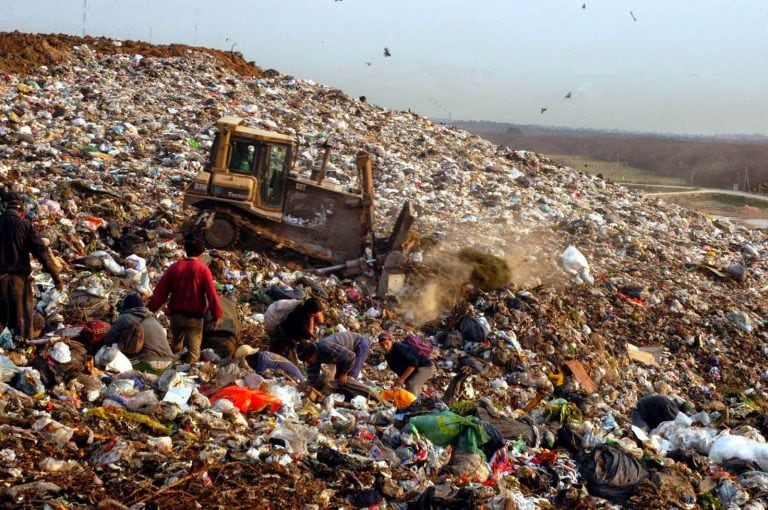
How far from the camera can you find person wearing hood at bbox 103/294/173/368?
573cm

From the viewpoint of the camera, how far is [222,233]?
9.65 metres

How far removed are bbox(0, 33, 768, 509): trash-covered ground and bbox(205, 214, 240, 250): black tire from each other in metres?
0.17

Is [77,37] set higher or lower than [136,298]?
higher

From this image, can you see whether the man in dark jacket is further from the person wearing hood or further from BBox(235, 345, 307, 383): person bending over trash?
BBox(235, 345, 307, 383): person bending over trash

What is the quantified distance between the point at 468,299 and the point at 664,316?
2.88 m

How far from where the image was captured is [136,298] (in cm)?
662

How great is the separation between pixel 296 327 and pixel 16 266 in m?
2.04

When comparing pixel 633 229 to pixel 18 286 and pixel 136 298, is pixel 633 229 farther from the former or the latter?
pixel 18 286

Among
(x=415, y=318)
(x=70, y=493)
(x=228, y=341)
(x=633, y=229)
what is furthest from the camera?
(x=633, y=229)

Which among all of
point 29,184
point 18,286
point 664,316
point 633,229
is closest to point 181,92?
point 29,184

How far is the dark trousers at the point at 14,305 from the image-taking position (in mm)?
5781

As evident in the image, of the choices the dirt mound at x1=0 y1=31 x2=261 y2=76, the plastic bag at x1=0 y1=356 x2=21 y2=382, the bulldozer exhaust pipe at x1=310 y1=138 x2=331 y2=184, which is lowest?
the plastic bag at x1=0 y1=356 x2=21 y2=382

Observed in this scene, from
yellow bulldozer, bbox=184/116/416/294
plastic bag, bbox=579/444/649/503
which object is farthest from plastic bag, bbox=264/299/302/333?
yellow bulldozer, bbox=184/116/416/294

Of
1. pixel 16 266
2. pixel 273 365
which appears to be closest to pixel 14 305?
pixel 16 266
